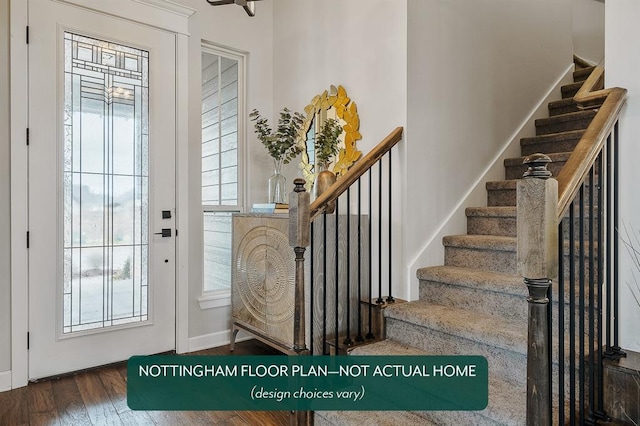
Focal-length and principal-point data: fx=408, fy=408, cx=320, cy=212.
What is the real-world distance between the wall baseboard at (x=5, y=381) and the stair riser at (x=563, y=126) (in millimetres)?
4301

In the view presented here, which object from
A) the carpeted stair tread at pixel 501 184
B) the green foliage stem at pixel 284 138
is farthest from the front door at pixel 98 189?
the carpeted stair tread at pixel 501 184

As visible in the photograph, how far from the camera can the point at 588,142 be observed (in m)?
1.57

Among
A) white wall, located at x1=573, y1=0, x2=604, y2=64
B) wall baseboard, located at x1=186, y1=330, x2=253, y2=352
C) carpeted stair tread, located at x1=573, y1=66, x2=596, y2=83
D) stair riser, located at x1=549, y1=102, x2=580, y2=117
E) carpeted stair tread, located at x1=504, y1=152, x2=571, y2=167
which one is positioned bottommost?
wall baseboard, located at x1=186, y1=330, x2=253, y2=352

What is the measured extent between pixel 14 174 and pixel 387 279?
2550 mm

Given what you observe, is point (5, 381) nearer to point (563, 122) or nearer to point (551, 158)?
point (551, 158)

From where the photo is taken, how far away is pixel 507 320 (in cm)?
215

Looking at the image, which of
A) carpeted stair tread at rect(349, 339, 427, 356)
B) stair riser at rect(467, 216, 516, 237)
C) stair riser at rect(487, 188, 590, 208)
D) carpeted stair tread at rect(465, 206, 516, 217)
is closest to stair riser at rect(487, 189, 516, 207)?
stair riser at rect(487, 188, 590, 208)

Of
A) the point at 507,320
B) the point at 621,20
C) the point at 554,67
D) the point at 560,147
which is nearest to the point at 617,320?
the point at 507,320

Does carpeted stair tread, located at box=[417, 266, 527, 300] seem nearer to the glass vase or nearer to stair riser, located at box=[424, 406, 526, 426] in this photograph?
stair riser, located at box=[424, 406, 526, 426]

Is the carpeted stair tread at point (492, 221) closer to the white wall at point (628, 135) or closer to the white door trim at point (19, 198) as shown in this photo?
the white wall at point (628, 135)

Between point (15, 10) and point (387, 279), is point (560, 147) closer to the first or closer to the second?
point (387, 279)

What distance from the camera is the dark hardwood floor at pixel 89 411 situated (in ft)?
7.48

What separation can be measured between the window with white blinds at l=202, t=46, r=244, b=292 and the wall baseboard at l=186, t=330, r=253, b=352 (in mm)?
384

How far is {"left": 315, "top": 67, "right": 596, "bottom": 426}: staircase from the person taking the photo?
184 centimetres
